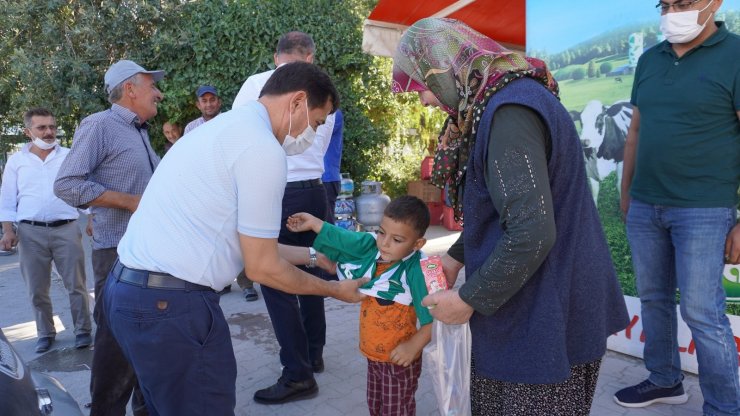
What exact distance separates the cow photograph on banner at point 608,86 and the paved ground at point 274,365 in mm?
497

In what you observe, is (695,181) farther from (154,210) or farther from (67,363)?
(67,363)

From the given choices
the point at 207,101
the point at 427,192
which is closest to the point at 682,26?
the point at 207,101

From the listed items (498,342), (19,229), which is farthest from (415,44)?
(19,229)

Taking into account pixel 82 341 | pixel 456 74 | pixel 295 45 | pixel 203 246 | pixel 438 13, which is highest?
pixel 438 13

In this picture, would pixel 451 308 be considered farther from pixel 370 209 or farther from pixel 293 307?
pixel 370 209

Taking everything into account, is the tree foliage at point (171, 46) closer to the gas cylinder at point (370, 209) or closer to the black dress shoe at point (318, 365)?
the gas cylinder at point (370, 209)

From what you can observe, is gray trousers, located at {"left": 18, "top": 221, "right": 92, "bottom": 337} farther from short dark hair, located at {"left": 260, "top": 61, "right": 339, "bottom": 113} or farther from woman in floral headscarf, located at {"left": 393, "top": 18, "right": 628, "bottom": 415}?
woman in floral headscarf, located at {"left": 393, "top": 18, "right": 628, "bottom": 415}

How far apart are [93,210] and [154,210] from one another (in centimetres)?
148

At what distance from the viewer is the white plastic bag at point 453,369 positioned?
202 centimetres

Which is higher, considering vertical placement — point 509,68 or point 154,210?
point 509,68

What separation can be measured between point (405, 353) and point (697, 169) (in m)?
1.74

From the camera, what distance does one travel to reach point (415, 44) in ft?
5.70

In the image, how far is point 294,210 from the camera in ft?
10.7

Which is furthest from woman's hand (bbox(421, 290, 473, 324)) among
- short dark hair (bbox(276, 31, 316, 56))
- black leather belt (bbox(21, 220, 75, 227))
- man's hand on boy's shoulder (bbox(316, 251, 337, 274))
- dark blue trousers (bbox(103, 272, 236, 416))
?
black leather belt (bbox(21, 220, 75, 227))
